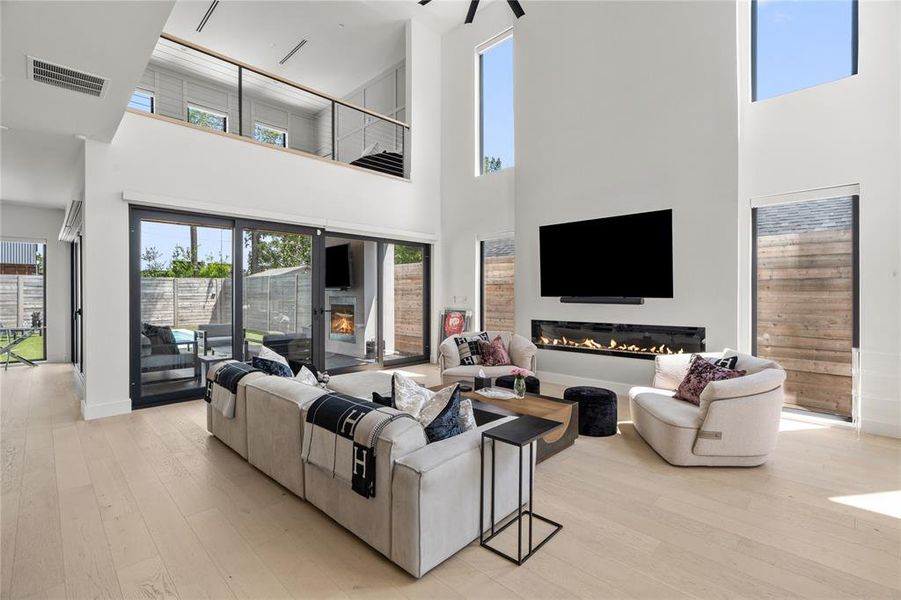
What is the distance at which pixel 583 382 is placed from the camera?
581 centimetres

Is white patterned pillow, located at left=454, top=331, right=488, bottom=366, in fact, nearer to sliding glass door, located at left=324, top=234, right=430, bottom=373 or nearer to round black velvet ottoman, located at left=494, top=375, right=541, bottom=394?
round black velvet ottoman, located at left=494, top=375, right=541, bottom=394

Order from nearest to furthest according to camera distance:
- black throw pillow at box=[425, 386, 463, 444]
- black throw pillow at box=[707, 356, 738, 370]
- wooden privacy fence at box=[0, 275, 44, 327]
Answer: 1. black throw pillow at box=[425, 386, 463, 444]
2. black throw pillow at box=[707, 356, 738, 370]
3. wooden privacy fence at box=[0, 275, 44, 327]

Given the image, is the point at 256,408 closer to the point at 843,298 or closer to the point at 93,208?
the point at 93,208

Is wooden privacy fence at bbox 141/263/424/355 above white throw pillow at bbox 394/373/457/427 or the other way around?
above

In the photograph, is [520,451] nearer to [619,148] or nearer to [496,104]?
[619,148]

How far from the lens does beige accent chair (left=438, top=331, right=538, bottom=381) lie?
16.9 feet

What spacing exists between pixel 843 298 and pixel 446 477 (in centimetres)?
440

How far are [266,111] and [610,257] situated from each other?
318 inches

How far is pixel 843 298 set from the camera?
162 inches

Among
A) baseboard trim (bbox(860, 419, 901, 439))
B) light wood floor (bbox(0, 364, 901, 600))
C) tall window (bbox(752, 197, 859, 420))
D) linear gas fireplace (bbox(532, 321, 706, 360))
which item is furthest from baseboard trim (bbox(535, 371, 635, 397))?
baseboard trim (bbox(860, 419, 901, 439))

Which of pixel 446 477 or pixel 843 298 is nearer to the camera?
pixel 446 477

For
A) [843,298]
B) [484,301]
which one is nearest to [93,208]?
[484,301]

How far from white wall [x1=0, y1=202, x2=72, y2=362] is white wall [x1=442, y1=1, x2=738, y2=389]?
7471 mm

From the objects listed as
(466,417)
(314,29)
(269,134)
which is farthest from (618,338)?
(269,134)
